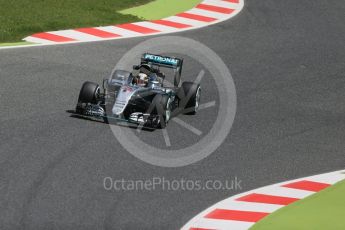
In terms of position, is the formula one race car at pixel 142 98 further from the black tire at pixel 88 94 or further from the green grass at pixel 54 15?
the green grass at pixel 54 15

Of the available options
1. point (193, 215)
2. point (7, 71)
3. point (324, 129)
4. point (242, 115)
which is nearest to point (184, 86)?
point (242, 115)

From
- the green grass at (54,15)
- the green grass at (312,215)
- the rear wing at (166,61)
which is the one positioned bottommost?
the green grass at (312,215)

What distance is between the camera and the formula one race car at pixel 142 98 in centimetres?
1884

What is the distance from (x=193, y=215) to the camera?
14742mm

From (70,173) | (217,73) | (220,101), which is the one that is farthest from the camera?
(217,73)

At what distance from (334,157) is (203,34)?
9.13 m

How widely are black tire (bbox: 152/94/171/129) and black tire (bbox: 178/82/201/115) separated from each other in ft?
3.32

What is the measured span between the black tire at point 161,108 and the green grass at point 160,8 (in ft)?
29.9

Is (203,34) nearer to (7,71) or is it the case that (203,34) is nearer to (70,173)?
(7,71)

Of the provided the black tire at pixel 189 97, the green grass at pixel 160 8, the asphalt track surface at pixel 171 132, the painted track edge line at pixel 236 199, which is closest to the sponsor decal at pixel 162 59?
the black tire at pixel 189 97

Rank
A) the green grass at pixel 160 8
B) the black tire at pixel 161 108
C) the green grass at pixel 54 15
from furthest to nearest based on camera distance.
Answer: the green grass at pixel 160 8 < the green grass at pixel 54 15 < the black tire at pixel 161 108

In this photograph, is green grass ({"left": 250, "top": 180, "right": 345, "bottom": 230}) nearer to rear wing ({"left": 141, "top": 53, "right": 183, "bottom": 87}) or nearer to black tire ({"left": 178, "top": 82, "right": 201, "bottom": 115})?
black tire ({"left": 178, "top": 82, "right": 201, "bottom": 115})

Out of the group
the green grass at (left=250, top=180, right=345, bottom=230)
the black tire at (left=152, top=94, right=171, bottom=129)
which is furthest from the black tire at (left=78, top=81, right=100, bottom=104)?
the green grass at (left=250, top=180, right=345, bottom=230)

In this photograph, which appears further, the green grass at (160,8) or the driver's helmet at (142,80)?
the green grass at (160,8)
